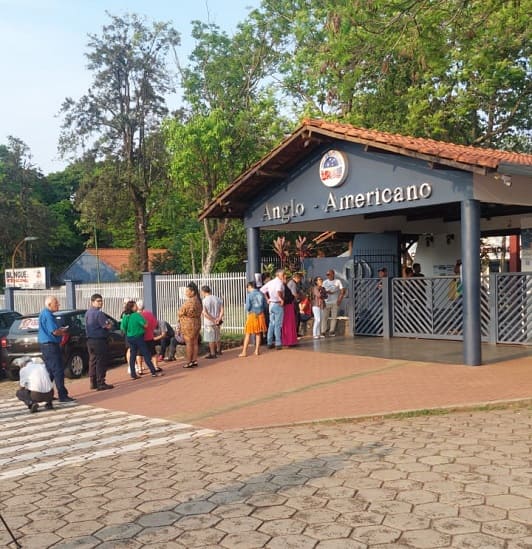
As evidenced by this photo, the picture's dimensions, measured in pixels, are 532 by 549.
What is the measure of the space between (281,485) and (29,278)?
21.1m

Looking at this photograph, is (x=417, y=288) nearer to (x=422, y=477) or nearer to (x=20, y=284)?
(x=422, y=477)

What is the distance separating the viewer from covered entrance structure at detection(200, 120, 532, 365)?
34.6 ft

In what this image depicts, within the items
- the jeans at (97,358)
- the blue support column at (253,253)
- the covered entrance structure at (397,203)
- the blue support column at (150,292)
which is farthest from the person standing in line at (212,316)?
the blue support column at (150,292)

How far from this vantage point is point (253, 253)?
1502cm

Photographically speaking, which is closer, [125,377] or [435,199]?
[435,199]

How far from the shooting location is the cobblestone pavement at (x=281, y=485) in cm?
419

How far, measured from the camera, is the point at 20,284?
24.6 m

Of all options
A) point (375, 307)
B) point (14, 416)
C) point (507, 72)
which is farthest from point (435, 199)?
point (507, 72)

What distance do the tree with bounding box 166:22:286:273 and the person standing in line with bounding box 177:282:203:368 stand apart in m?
15.3

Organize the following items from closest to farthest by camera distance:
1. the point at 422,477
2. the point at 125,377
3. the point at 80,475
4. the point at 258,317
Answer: the point at 422,477, the point at 80,475, the point at 125,377, the point at 258,317

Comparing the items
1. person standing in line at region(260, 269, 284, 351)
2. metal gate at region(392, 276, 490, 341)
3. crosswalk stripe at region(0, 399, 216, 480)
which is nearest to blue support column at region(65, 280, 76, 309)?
person standing in line at region(260, 269, 284, 351)

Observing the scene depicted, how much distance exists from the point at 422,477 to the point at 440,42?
28.6 feet

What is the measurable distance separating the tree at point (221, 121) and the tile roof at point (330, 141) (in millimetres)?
12454

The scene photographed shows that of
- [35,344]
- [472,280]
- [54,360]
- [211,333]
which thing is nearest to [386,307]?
[211,333]
